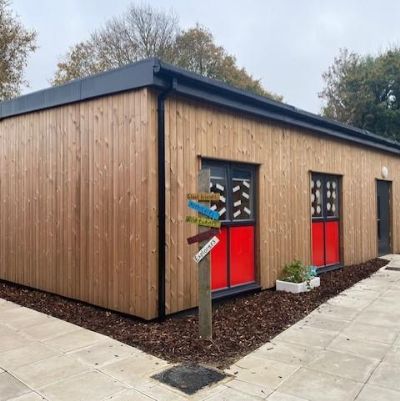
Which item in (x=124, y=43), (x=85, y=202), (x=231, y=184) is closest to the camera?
Answer: (x=85, y=202)

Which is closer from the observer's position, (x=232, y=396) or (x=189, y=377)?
(x=232, y=396)

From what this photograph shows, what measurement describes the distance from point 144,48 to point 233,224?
788 inches

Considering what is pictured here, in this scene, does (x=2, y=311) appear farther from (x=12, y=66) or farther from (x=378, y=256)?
(x=12, y=66)

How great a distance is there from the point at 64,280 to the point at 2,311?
0.93 meters

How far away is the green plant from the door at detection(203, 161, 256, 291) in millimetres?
798

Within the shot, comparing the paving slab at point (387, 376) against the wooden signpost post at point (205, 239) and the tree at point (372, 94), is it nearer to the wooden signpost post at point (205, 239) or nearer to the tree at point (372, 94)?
the wooden signpost post at point (205, 239)

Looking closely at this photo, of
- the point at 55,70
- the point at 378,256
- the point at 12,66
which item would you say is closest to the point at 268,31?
the point at 55,70

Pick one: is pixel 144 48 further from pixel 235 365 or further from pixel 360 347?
pixel 235 365

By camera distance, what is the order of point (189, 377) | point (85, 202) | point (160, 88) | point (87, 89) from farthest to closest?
point (85, 202), point (87, 89), point (160, 88), point (189, 377)

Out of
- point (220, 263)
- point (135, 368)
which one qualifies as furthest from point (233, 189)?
point (135, 368)

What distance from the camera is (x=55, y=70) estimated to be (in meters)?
23.1

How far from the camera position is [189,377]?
12.0ft

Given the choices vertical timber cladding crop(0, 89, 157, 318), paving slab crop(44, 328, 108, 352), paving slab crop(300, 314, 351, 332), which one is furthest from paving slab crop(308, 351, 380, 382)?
paving slab crop(44, 328, 108, 352)

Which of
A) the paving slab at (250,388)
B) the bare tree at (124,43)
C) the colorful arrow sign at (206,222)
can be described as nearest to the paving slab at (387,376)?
the paving slab at (250,388)
